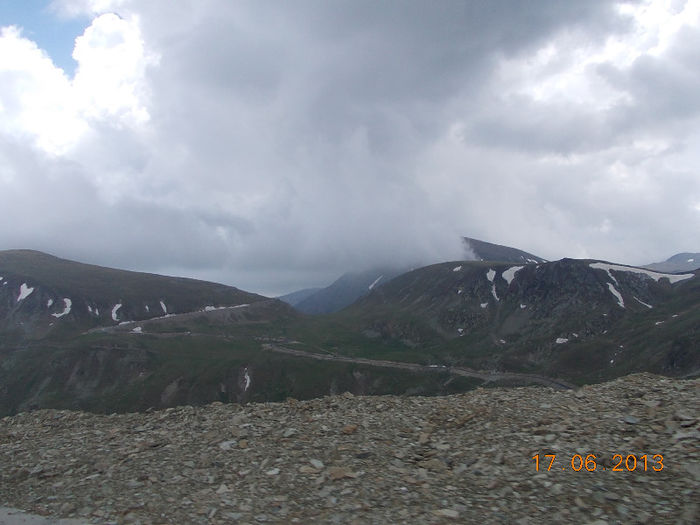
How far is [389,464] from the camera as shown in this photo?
1220 centimetres

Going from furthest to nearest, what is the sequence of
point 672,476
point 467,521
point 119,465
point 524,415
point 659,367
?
point 659,367, point 524,415, point 119,465, point 672,476, point 467,521

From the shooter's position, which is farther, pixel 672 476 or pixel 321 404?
pixel 321 404

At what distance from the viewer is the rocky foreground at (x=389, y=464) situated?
32.0ft

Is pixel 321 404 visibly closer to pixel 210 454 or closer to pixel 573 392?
pixel 210 454

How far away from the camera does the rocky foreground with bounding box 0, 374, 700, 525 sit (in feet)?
32.0

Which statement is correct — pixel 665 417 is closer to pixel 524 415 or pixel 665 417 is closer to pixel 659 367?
pixel 524 415

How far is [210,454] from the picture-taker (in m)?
13.8

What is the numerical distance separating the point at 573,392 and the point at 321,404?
30.6 feet

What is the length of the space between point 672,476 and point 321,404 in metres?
11.5

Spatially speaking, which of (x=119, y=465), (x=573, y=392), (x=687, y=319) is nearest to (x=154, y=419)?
(x=119, y=465)

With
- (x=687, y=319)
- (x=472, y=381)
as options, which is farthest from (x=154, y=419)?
(x=687, y=319)

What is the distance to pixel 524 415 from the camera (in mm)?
14602

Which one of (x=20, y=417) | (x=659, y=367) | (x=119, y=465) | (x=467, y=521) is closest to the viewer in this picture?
(x=467, y=521)

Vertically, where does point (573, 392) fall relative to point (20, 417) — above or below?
above
